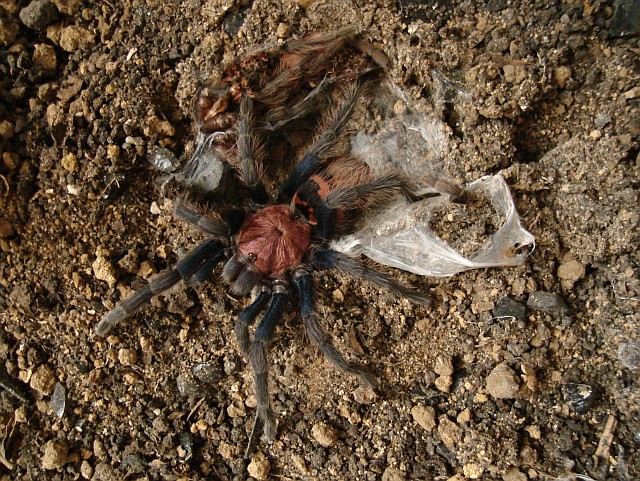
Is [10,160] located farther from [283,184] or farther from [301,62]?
[301,62]

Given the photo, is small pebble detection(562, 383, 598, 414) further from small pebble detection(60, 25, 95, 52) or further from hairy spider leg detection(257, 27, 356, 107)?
small pebble detection(60, 25, 95, 52)

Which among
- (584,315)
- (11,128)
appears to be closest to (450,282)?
(584,315)

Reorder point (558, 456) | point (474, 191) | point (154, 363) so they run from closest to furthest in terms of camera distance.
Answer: point (558, 456)
point (474, 191)
point (154, 363)

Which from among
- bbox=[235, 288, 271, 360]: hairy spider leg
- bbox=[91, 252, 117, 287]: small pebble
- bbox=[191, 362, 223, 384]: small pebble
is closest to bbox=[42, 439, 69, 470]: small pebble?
bbox=[191, 362, 223, 384]: small pebble

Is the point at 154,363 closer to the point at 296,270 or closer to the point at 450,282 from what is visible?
the point at 296,270

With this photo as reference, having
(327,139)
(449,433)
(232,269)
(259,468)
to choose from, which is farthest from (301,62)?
(259,468)

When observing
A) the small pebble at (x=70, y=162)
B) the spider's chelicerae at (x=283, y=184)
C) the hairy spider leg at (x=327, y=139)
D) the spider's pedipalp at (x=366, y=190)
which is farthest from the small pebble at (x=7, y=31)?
the spider's pedipalp at (x=366, y=190)
